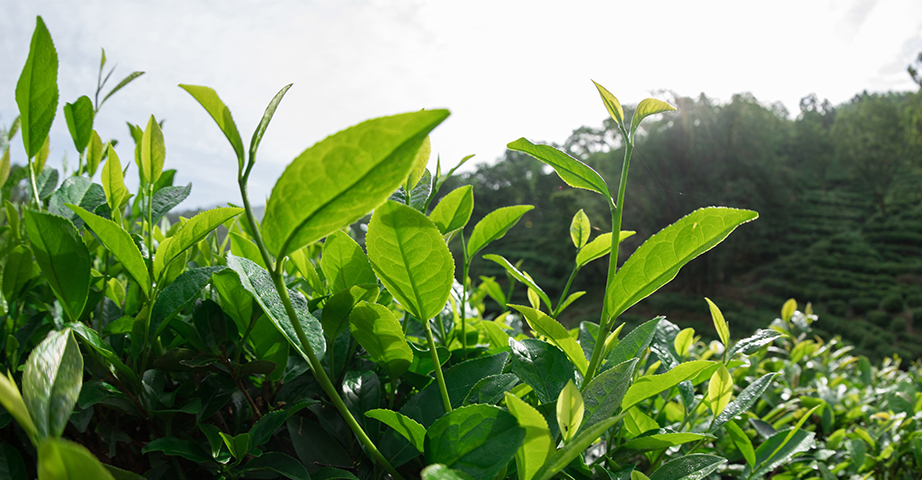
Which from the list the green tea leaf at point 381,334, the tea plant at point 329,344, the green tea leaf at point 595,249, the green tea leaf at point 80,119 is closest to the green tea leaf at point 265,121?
the tea plant at point 329,344

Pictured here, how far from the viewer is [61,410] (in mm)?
209

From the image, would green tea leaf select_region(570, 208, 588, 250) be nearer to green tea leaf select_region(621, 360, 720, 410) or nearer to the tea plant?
the tea plant

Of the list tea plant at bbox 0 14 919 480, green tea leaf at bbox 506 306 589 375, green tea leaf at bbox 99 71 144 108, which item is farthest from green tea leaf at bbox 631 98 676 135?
green tea leaf at bbox 99 71 144 108

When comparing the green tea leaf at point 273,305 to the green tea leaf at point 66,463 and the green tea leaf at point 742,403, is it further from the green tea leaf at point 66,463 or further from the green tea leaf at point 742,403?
the green tea leaf at point 742,403

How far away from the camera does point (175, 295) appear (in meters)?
0.37

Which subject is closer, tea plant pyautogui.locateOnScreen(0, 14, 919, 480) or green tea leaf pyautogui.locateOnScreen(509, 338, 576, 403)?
tea plant pyautogui.locateOnScreen(0, 14, 919, 480)

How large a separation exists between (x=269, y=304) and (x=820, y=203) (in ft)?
68.9

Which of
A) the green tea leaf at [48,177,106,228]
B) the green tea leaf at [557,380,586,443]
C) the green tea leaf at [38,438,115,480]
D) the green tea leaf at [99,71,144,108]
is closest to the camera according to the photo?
the green tea leaf at [38,438,115,480]

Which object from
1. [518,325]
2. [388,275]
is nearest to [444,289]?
[388,275]

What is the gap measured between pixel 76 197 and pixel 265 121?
0.40m

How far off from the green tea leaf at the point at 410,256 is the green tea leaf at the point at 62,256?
9.1 inches

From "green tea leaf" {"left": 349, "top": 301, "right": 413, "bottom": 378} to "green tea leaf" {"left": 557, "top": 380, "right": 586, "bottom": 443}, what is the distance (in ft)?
0.38

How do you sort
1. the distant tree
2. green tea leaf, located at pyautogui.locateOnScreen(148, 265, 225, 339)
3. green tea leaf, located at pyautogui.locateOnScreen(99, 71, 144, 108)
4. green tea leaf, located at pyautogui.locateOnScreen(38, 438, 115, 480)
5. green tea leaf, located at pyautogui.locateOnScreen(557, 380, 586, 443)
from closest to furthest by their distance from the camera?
green tea leaf, located at pyautogui.locateOnScreen(38, 438, 115, 480)
green tea leaf, located at pyautogui.locateOnScreen(557, 380, 586, 443)
green tea leaf, located at pyautogui.locateOnScreen(148, 265, 225, 339)
green tea leaf, located at pyautogui.locateOnScreen(99, 71, 144, 108)
the distant tree

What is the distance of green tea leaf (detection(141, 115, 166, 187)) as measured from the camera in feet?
1.40
